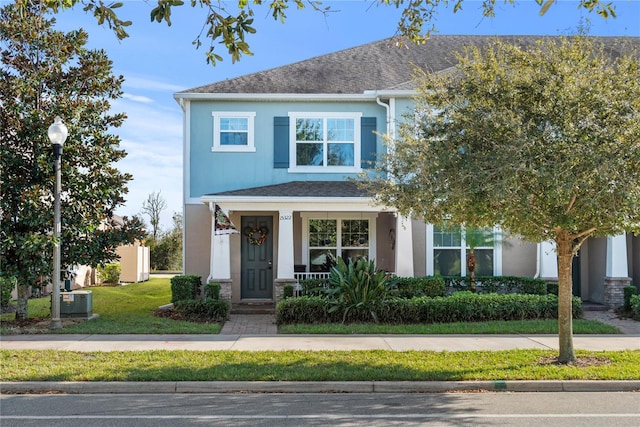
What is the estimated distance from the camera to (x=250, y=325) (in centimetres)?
1316

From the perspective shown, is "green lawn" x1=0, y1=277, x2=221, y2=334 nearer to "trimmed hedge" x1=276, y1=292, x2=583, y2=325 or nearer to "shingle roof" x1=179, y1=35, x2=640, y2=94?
"trimmed hedge" x1=276, y1=292, x2=583, y2=325

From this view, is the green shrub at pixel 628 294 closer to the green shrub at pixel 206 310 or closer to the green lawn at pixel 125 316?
the green shrub at pixel 206 310

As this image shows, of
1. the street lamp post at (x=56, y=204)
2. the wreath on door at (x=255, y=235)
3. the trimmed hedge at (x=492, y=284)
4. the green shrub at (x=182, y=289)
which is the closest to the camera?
the street lamp post at (x=56, y=204)

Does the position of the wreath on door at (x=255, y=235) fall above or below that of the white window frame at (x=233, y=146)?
below

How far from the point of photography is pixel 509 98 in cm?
833

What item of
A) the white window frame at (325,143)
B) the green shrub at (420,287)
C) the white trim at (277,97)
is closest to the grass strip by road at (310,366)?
the green shrub at (420,287)

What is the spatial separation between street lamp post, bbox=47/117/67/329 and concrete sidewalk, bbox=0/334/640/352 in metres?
0.85

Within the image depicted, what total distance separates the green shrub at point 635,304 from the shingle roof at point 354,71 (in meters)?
7.61

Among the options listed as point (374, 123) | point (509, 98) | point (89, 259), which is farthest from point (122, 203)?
point (509, 98)

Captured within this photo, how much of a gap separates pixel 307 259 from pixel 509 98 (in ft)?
32.2

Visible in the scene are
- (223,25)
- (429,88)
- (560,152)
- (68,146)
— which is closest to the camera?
(223,25)

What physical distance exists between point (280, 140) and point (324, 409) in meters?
11.0

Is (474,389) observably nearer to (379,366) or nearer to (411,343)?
(379,366)

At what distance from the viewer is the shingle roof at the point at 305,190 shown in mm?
15547
